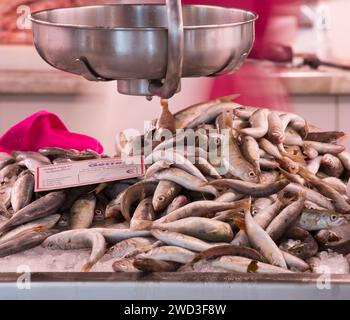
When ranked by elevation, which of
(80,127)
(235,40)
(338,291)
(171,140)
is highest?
(235,40)

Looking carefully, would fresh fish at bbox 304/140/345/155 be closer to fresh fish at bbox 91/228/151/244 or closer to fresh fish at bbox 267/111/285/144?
fresh fish at bbox 267/111/285/144

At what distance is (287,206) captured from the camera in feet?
4.93

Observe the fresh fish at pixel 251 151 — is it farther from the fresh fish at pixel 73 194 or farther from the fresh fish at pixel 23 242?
the fresh fish at pixel 23 242

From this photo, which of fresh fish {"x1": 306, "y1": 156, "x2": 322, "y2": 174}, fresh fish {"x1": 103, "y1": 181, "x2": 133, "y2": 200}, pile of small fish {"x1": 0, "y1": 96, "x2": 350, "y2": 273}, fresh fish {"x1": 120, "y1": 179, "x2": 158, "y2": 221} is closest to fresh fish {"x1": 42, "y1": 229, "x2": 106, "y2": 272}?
pile of small fish {"x1": 0, "y1": 96, "x2": 350, "y2": 273}

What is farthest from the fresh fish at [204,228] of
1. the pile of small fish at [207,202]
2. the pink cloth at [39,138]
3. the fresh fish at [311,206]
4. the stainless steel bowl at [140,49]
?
the pink cloth at [39,138]

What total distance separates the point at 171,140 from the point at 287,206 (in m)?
0.34

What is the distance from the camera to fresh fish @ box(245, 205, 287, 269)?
4.44 ft

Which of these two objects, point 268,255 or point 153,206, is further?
point 153,206

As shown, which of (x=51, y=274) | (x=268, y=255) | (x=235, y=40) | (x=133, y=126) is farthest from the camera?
(x=133, y=126)

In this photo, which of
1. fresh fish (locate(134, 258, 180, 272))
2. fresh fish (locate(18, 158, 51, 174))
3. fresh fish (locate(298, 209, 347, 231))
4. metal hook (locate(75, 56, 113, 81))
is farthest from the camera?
fresh fish (locate(18, 158, 51, 174))

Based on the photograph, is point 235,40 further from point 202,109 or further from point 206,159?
point 202,109

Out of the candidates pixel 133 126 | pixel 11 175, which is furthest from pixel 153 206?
pixel 133 126

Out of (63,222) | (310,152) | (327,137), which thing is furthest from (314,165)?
(63,222)

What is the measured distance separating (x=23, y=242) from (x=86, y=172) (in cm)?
27
